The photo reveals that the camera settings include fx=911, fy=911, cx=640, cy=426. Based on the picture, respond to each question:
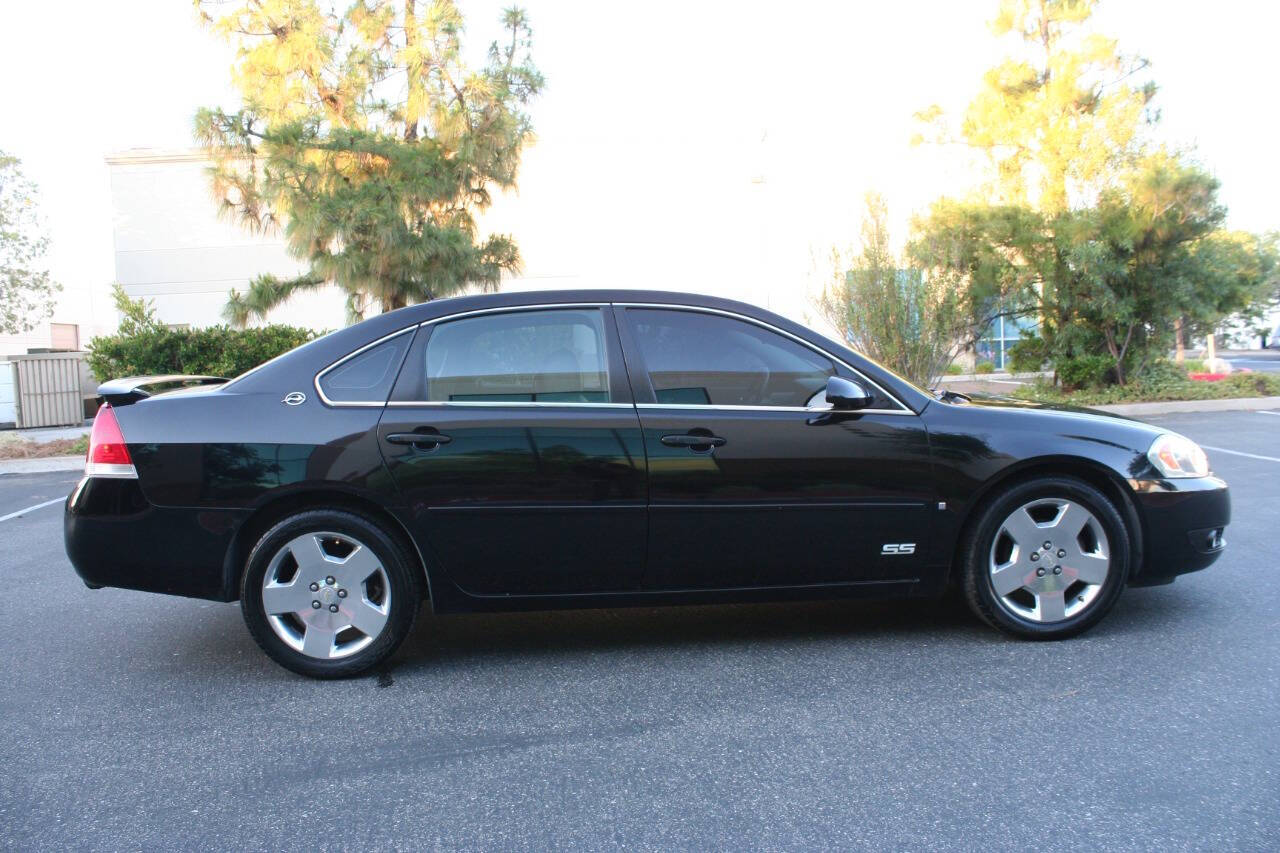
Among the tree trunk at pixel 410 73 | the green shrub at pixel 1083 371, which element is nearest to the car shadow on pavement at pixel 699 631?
the tree trunk at pixel 410 73

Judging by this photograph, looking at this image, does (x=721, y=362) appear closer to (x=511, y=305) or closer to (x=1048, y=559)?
(x=511, y=305)

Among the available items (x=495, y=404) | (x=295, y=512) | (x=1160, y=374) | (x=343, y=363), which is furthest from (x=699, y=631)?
(x=1160, y=374)

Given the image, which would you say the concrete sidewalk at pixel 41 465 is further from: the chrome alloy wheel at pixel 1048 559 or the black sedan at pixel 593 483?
the chrome alloy wheel at pixel 1048 559

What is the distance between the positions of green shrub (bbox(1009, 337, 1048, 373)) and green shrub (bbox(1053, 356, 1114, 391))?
480 millimetres

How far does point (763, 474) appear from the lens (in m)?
3.76

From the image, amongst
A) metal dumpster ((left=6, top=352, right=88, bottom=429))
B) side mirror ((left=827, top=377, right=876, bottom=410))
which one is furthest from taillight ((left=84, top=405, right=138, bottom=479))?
metal dumpster ((left=6, top=352, right=88, bottom=429))

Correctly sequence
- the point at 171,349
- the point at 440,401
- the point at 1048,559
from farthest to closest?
the point at 171,349 → the point at 1048,559 → the point at 440,401

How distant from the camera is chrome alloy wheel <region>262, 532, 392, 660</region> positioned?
12.1 ft

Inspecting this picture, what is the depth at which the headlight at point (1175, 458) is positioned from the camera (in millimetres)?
4020

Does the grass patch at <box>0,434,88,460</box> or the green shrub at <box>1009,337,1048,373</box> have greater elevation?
the green shrub at <box>1009,337,1048,373</box>

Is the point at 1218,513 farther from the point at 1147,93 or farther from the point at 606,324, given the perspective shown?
the point at 1147,93

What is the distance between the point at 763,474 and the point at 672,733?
1.12 metres

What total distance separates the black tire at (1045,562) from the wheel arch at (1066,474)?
2 centimetres

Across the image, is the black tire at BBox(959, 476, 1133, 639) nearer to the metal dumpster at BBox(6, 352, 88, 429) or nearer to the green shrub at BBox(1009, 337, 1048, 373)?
the green shrub at BBox(1009, 337, 1048, 373)
